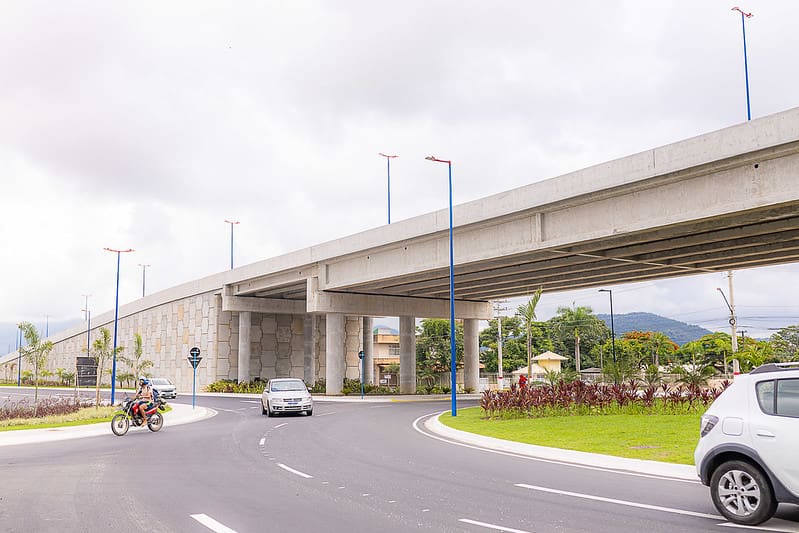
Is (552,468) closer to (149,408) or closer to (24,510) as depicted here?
(24,510)

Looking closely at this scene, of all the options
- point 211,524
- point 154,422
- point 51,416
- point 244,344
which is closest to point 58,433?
point 154,422

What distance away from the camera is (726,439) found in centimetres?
852

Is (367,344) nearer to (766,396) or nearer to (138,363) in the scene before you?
(138,363)

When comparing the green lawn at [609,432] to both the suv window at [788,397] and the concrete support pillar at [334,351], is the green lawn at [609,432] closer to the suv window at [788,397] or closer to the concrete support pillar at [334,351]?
the suv window at [788,397]

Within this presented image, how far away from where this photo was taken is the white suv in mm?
8008

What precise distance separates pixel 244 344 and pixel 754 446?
178 ft

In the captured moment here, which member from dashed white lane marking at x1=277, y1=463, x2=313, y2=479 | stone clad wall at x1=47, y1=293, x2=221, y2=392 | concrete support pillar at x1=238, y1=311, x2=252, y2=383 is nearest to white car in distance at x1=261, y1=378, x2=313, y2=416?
dashed white lane marking at x1=277, y1=463, x2=313, y2=479

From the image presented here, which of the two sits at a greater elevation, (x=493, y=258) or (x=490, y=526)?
(x=493, y=258)

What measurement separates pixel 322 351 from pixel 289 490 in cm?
5812

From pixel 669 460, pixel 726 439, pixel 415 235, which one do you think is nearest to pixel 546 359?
pixel 415 235

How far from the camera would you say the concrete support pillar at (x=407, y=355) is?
55375mm

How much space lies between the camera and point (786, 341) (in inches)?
3516

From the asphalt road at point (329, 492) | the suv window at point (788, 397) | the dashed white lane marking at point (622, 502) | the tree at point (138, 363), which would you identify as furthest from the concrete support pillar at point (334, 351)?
the suv window at point (788, 397)

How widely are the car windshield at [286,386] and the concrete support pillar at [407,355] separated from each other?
2418 cm
